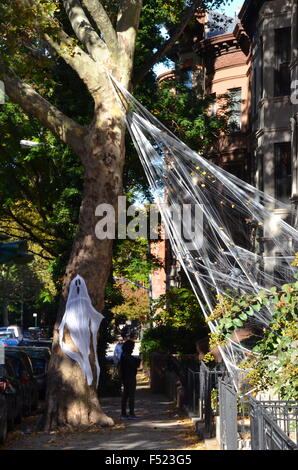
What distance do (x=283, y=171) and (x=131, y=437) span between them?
13.7 meters

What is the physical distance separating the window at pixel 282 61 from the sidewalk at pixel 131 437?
11504mm

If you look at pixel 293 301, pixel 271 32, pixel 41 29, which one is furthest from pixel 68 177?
pixel 293 301

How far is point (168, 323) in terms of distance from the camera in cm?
2912

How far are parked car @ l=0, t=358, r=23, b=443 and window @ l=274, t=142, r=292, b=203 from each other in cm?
1117

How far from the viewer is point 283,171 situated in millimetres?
27578

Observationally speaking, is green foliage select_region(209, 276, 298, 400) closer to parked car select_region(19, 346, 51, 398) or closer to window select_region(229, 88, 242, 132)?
parked car select_region(19, 346, 51, 398)

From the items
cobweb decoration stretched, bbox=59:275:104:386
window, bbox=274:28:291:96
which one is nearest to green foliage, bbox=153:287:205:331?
window, bbox=274:28:291:96

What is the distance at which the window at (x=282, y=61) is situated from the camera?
27.6m

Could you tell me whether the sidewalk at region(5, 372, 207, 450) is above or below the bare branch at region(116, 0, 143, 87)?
below

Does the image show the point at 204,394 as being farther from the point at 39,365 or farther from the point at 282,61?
the point at 282,61

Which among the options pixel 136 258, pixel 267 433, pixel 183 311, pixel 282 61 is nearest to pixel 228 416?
pixel 267 433

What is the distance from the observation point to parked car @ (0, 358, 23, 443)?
49.5 feet
